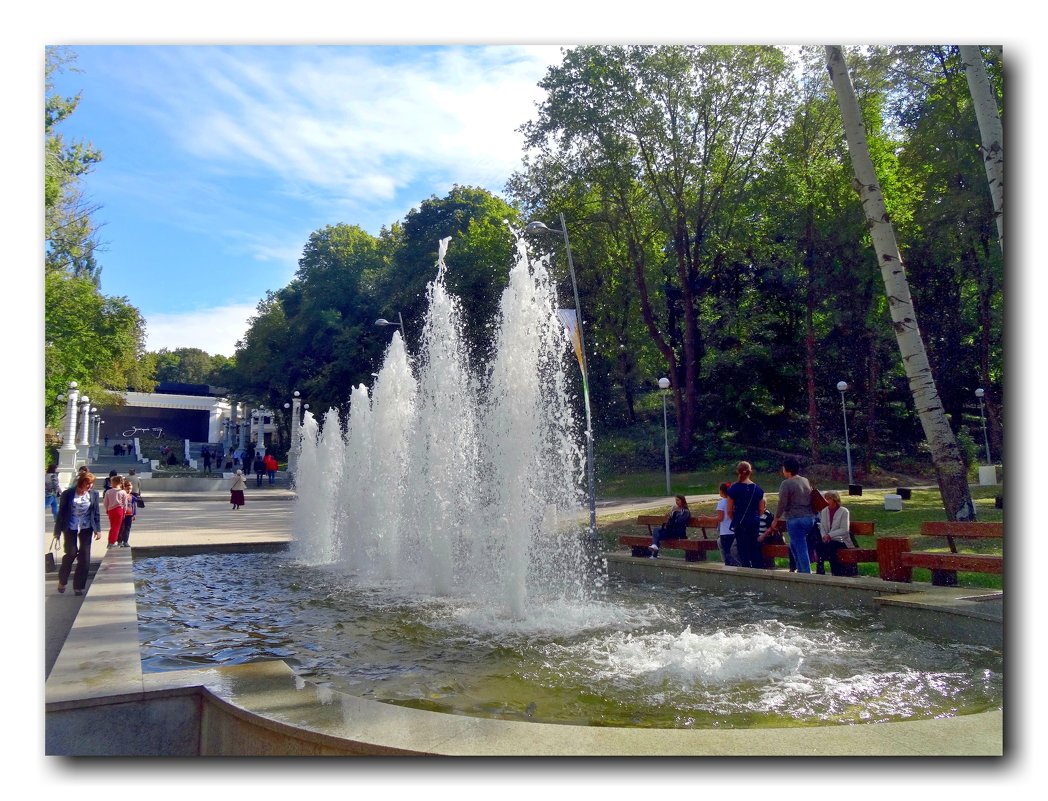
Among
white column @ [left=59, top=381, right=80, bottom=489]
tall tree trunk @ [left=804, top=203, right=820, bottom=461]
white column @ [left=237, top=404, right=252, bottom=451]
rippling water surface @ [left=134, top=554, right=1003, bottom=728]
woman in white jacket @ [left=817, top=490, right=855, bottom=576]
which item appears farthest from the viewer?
white column @ [left=237, top=404, right=252, bottom=451]

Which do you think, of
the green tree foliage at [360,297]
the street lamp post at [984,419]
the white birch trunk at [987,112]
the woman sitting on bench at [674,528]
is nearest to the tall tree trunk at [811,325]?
the street lamp post at [984,419]

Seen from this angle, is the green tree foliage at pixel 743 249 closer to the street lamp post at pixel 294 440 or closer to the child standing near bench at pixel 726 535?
the street lamp post at pixel 294 440

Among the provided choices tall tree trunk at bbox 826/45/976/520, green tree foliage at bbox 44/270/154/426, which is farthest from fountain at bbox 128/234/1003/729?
tall tree trunk at bbox 826/45/976/520

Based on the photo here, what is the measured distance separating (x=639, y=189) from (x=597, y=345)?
23.4ft

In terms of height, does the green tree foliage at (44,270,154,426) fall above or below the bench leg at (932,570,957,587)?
above

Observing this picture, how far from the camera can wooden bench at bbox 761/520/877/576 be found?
829 centimetres

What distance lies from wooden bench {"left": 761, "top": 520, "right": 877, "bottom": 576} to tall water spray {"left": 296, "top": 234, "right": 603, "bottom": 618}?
2.11 metres

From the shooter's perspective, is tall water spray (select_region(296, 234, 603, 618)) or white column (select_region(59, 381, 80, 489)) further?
white column (select_region(59, 381, 80, 489))

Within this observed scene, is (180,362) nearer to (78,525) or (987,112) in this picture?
(78,525)

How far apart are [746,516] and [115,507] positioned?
356 inches

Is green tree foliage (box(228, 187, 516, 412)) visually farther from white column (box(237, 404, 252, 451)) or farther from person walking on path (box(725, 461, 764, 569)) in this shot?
person walking on path (box(725, 461, 764, 569))

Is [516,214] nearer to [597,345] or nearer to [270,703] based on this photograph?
[597,345]

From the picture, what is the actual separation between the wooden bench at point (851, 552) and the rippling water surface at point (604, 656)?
3.74ft

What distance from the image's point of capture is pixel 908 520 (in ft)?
44.9
